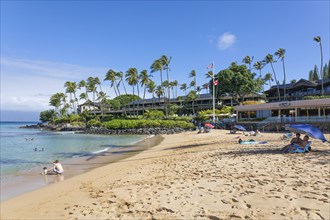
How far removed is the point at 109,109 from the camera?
4070 inches

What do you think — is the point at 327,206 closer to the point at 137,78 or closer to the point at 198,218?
the point at 198,218

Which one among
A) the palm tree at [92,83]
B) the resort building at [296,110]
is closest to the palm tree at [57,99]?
the palm tree at [92,83]

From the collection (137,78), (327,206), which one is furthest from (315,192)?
(137,78)

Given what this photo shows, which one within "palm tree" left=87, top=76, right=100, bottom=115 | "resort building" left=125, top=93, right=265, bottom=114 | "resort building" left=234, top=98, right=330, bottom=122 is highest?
"palm tree" left=87, top=76, right=100, bottom=115

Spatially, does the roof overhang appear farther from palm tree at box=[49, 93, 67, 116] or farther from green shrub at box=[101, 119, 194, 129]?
palm tree at box=[49, 93, 67, 116]

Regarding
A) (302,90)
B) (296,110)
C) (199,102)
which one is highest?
(302,90)

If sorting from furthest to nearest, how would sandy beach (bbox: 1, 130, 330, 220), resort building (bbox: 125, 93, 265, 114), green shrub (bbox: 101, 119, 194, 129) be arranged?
resort building (bbox: 125, 93, 265, 114), green shrub (bbox: 101, 119, 194, 129), sandy beach (bbox: 1, 130, 330, 220)

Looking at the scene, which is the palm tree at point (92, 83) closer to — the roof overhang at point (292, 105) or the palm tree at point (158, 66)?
the palm tree at point (158, 66)

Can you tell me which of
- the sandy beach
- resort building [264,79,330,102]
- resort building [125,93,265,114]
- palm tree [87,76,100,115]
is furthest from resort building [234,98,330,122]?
palm tree [87,76,100,115]

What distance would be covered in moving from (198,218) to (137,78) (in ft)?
233

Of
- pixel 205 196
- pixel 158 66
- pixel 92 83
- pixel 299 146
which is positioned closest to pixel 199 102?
pixel 158 66

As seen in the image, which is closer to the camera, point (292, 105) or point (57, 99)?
point (292, 105)

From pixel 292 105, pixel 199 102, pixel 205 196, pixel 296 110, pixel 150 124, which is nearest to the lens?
pixel 205 196

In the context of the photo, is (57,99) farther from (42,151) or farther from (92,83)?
(42,151)
